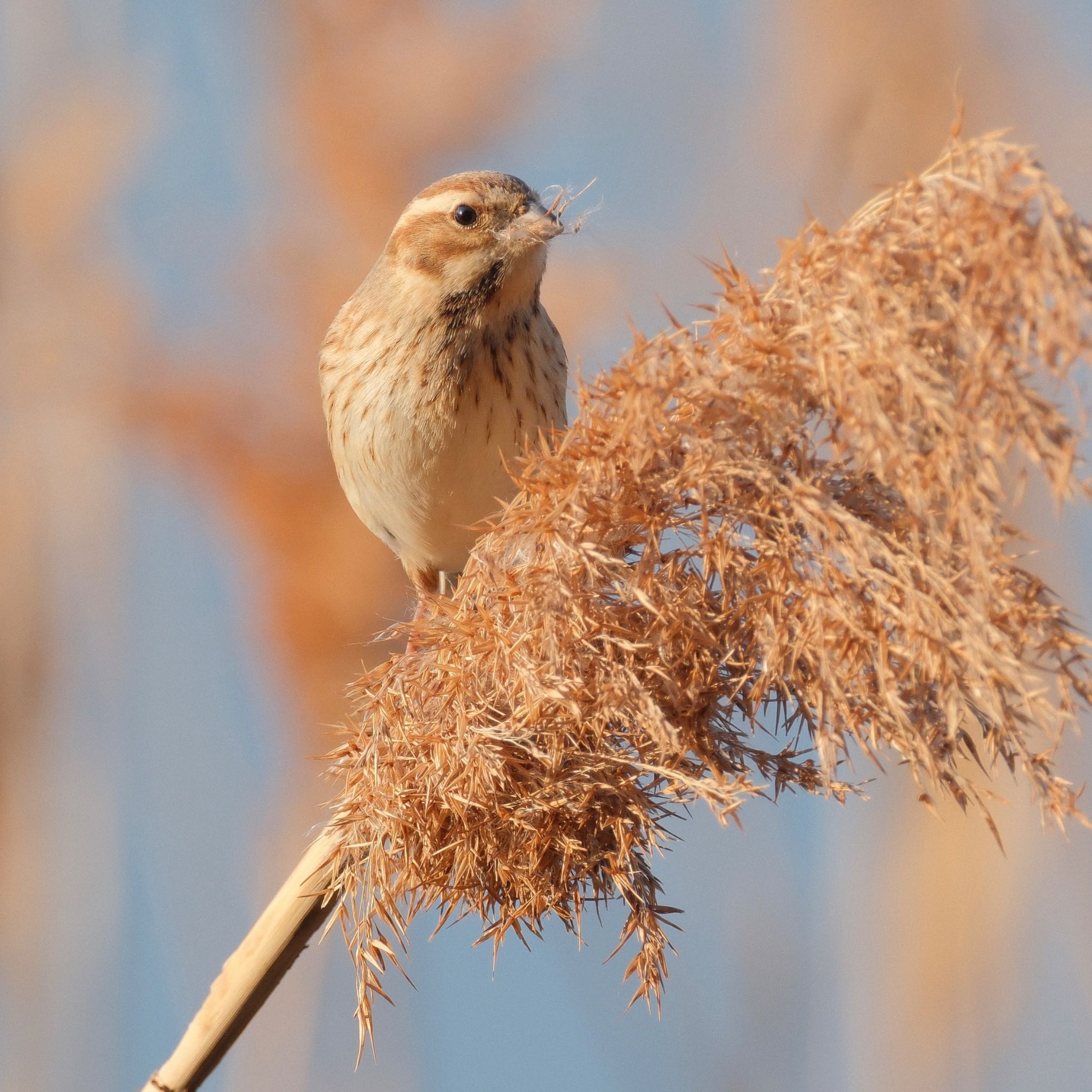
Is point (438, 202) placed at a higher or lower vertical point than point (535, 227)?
higher

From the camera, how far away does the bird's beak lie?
10.8 ft

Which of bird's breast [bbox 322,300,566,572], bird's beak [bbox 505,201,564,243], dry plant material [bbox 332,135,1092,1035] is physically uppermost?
bird's beak [bbox 505,201,564,243]

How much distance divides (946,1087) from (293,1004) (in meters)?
1.64

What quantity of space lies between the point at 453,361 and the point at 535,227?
464mm

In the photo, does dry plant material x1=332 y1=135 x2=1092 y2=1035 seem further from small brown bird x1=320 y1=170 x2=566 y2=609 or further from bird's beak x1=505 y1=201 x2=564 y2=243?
small brown bird x1=320 y1=170 x2=566 y2=609

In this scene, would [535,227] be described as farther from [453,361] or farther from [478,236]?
[453,361]

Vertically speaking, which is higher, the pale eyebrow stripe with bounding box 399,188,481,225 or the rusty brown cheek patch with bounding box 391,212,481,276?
the pale eyebrow stripe with bounding box 399,188,481,225

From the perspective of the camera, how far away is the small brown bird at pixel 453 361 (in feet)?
12.2

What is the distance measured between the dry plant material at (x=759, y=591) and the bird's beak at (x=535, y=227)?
1.48 meters

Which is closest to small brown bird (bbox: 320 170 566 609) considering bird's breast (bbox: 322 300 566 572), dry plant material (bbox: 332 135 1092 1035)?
bird's breast (bbox: 322 300 566 572)

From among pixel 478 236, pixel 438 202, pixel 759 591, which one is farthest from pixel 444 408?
pixel 759 591

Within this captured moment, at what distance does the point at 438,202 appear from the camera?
12.5ft

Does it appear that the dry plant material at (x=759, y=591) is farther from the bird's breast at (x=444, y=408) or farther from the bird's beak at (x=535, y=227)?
the bird's breast at (x=444, y=408)

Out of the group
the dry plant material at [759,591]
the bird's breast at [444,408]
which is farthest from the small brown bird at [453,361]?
the dry plant material at [759,591]
